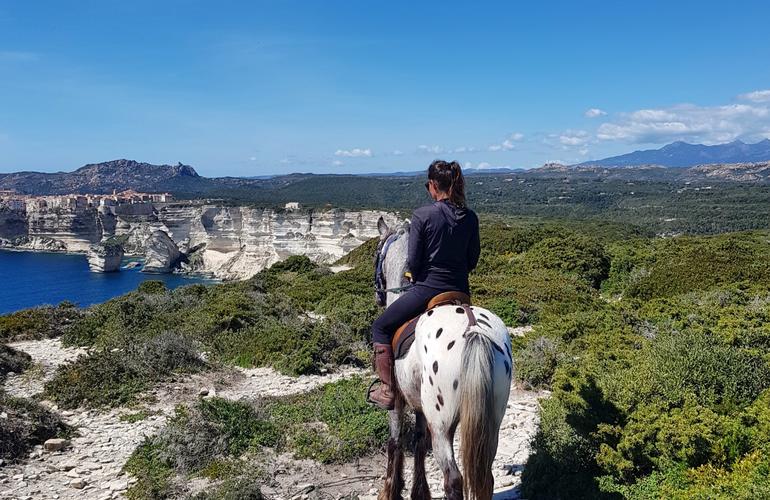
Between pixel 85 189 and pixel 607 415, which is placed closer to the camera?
pixel 607 415

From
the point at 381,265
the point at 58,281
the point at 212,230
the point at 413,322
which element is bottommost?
the point at 58,281

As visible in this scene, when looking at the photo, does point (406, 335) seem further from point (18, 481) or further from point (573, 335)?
point (573, 335)

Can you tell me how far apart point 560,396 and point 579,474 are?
3.71 feet

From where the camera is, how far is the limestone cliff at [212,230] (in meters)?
65.4

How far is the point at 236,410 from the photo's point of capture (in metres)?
6.90

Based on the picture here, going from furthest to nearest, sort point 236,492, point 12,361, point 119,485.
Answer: point 12,361 < point 119,485 < point 236,492

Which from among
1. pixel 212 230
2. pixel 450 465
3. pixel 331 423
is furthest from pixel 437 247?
pixel 212 230

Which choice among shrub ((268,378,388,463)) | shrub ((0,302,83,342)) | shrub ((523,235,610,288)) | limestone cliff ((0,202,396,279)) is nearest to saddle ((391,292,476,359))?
shrub ((268,378,388,463))

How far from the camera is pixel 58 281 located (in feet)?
194

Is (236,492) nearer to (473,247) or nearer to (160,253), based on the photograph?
(473,247)

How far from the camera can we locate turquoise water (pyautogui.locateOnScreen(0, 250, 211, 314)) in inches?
1919

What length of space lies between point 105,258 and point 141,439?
229ft

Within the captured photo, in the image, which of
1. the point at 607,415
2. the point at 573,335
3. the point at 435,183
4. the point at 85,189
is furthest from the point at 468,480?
the point at 85,189

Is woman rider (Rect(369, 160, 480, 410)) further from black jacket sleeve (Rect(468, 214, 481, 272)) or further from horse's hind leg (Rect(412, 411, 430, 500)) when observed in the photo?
horse's hind leg (Rect(412, 411, 430, 500))
